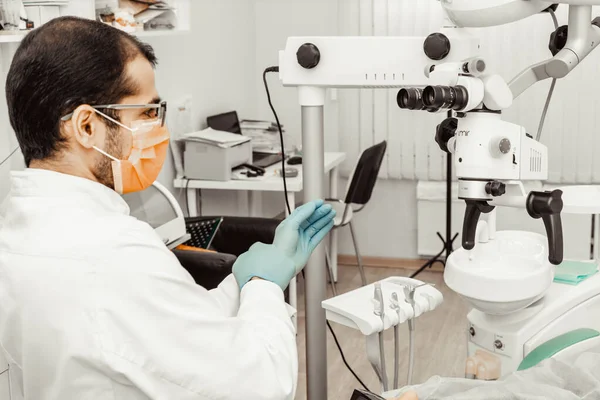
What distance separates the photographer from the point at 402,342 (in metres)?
3.31

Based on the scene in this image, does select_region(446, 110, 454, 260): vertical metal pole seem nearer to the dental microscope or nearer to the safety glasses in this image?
the dental microscope

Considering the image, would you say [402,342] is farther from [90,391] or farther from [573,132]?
[90,391]

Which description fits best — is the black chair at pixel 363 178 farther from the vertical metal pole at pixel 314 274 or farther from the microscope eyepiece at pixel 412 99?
the microscope eyepiece at pixel 412 99

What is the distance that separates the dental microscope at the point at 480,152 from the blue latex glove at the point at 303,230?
0.45 feet

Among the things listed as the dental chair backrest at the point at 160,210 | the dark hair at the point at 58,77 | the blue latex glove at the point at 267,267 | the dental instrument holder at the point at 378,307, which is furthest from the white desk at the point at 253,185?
the dark hair at the point at 58,77

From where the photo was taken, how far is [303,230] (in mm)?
1488

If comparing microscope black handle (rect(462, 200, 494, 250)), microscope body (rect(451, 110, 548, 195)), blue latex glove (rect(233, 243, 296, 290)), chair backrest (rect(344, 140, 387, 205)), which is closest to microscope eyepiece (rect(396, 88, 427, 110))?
microscope body (rect(451, 110, 548, 195))

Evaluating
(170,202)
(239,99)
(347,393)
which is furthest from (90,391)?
(239,99)

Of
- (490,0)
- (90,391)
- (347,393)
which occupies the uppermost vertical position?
(490,0)

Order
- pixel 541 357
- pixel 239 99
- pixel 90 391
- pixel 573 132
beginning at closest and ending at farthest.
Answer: pixel 90 391
pixel 541 357
pixel 573 132
pixel 239 99

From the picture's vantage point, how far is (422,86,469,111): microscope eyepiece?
1.31 meters

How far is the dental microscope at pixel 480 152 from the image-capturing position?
138 cm

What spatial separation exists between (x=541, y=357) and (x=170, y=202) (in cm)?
144

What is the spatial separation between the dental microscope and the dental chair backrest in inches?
39.8
